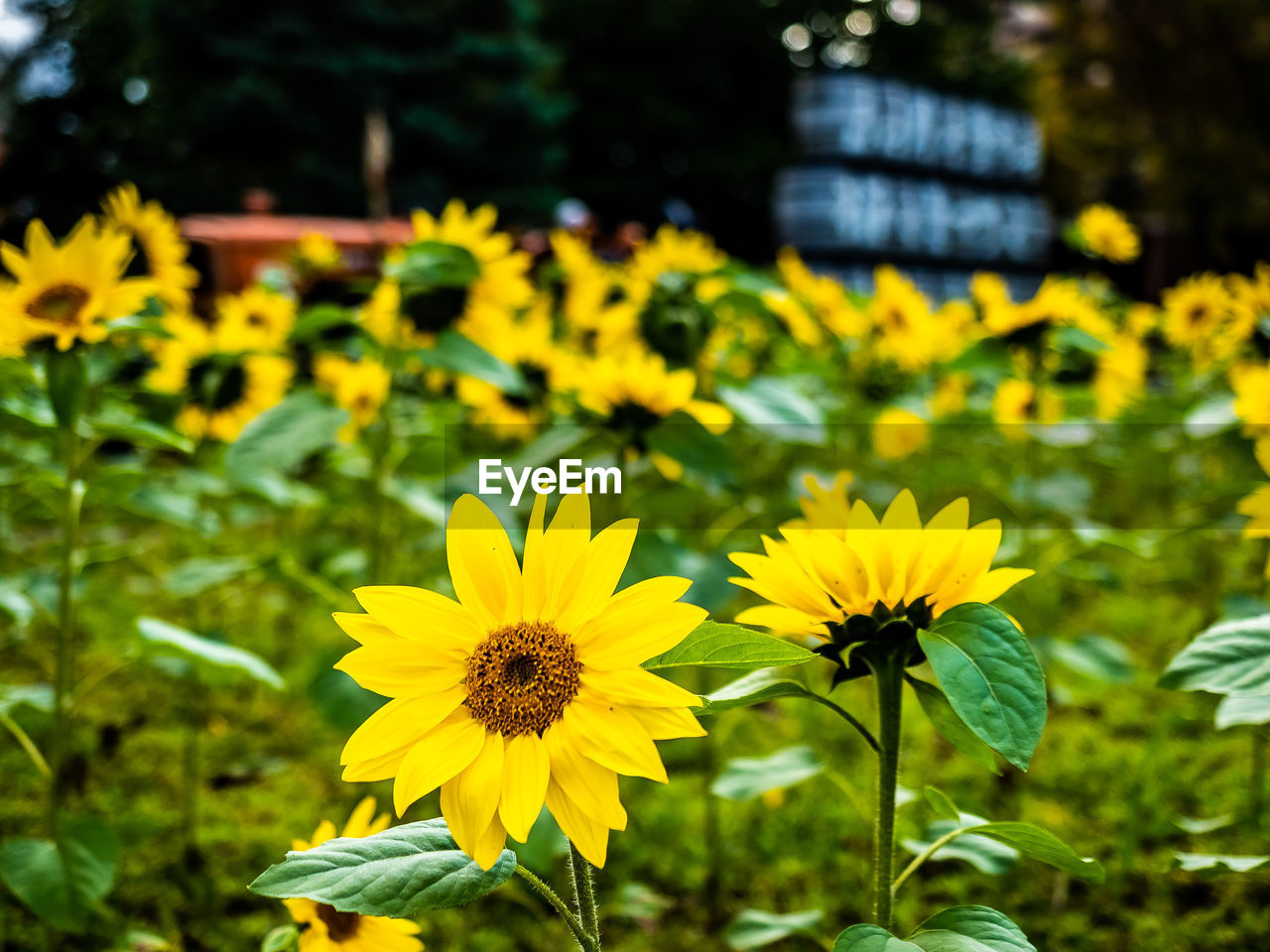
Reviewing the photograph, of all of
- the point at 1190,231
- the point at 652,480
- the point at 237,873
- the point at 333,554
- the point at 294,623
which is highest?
the point at 1190,231

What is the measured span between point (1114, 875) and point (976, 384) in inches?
87.5

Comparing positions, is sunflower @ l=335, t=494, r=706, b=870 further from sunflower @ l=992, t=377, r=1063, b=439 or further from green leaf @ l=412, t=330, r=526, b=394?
sunflower @ l=992, t=377, r=1063, b=439

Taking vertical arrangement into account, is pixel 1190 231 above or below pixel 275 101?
below

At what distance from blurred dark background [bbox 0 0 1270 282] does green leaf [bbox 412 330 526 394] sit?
4.16m

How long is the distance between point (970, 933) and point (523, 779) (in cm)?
31

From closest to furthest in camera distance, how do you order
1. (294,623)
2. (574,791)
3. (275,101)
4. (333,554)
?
(574,791) → (333,554) → (294,623) → (275,101)

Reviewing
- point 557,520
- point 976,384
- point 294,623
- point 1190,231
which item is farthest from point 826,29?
point 557,520

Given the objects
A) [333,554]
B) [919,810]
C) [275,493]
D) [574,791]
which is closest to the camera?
[574,791]

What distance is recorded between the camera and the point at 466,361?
53.7 inches

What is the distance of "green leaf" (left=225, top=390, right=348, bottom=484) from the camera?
1.31 meters

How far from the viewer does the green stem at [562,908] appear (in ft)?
2.02

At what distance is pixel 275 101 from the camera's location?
13.1 metres

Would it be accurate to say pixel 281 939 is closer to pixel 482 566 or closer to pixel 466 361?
pixel 482 566

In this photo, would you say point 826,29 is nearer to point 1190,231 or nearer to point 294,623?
point 1190,231
